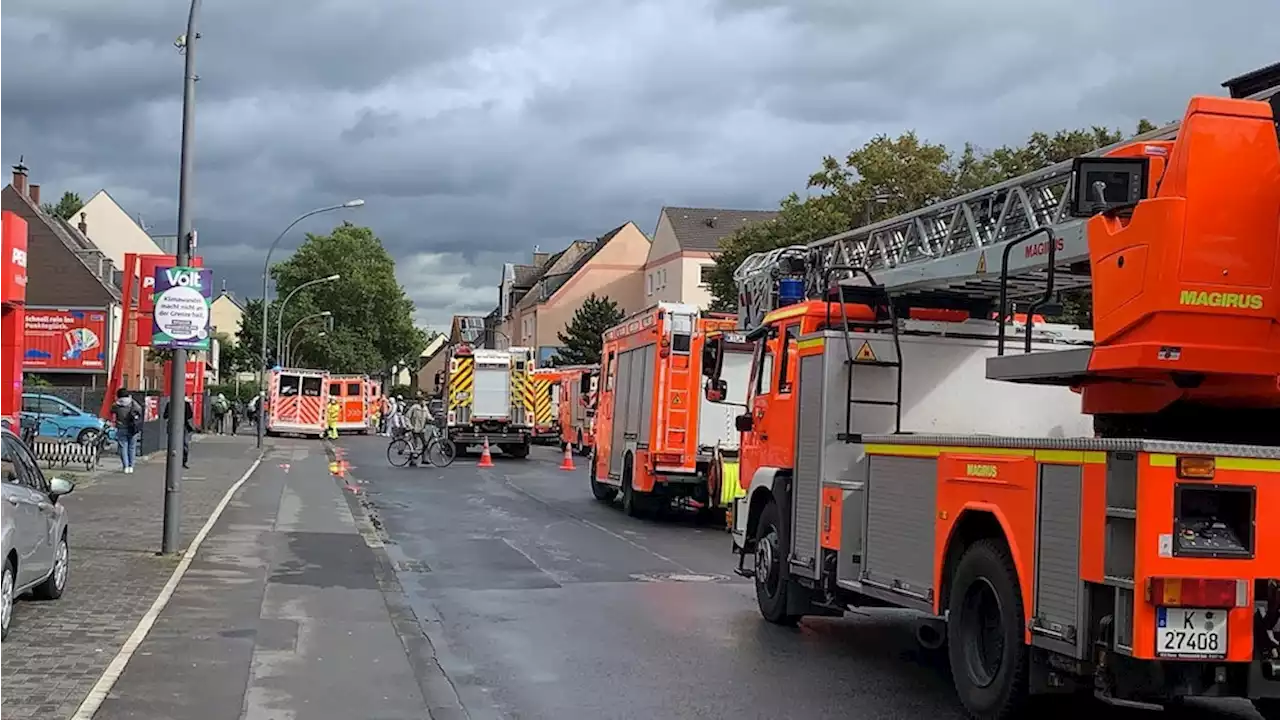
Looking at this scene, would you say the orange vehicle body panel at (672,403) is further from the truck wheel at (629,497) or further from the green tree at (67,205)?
the green tree at (67,205)

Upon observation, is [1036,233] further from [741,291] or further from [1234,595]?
[741,291]

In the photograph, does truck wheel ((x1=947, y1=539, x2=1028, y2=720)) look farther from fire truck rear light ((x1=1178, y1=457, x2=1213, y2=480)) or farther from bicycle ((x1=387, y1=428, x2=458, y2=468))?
bicycle ((x1=387, y1=428, x2=458, y2=468))

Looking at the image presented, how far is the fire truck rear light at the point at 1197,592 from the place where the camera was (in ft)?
19.0

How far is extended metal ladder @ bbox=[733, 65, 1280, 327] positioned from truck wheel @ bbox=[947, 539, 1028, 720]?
2.11m

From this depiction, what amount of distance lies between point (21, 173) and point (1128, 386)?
6342 cm

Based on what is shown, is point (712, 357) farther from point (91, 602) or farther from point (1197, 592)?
point (1197, 592)

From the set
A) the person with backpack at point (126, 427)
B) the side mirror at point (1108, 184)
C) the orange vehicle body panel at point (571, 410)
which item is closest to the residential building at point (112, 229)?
the orange vehicle body panel at point (571, 410)

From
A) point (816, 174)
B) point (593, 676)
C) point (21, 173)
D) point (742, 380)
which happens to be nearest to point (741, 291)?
point (742, 380)

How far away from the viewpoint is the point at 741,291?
15102 mm

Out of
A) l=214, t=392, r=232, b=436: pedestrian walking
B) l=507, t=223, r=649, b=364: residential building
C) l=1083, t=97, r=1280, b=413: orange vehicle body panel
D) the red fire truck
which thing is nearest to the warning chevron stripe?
l=214, t=392, r=232, b=436: pedestrian walking

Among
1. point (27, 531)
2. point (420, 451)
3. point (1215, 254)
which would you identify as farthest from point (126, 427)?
point (1215, 254)

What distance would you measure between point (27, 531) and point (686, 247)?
59950 millimetres

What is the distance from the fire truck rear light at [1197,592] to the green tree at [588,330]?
63.6m

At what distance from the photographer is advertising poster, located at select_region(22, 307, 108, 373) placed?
52219 millimetres
